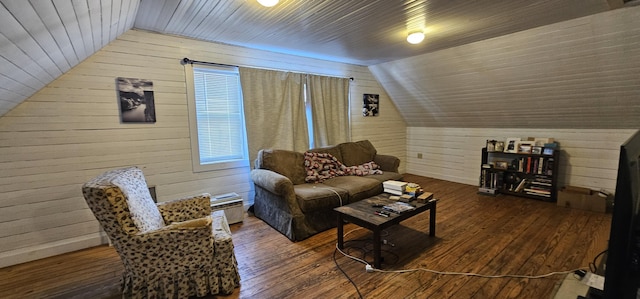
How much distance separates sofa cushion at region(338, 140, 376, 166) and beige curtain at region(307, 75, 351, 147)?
0.29 meters

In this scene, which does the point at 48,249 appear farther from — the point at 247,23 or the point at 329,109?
the point at 329,109

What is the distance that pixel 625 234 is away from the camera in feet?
2.42

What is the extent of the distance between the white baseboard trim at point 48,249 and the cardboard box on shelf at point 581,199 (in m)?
5.52

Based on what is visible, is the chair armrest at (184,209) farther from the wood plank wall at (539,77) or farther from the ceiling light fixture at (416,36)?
the wood plank wall at (539,77)

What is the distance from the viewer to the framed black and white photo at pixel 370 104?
491 cm

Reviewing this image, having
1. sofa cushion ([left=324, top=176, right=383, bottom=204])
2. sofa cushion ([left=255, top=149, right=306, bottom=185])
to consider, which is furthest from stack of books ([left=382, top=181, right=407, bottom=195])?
sofa cushion ([left=255, top=149, right=306, bottom=185])

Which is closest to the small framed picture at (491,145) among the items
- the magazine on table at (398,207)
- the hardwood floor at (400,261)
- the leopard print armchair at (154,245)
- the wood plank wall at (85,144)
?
the hardwood floor at (400,261)

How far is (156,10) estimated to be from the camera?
234 cm

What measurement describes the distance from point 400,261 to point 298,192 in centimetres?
121

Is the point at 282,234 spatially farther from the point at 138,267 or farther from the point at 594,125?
the point at 594,125

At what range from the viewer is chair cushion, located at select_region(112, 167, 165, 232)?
5.55 ft

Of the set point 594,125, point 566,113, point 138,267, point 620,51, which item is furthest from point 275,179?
point 594,125

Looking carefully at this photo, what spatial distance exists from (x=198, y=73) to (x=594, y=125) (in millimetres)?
5205

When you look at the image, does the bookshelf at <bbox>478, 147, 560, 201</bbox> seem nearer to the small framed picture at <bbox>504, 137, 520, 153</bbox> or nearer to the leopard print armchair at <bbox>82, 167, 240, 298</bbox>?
the small framed picture at <bbox>504, 137, 520, 153</bbox>
